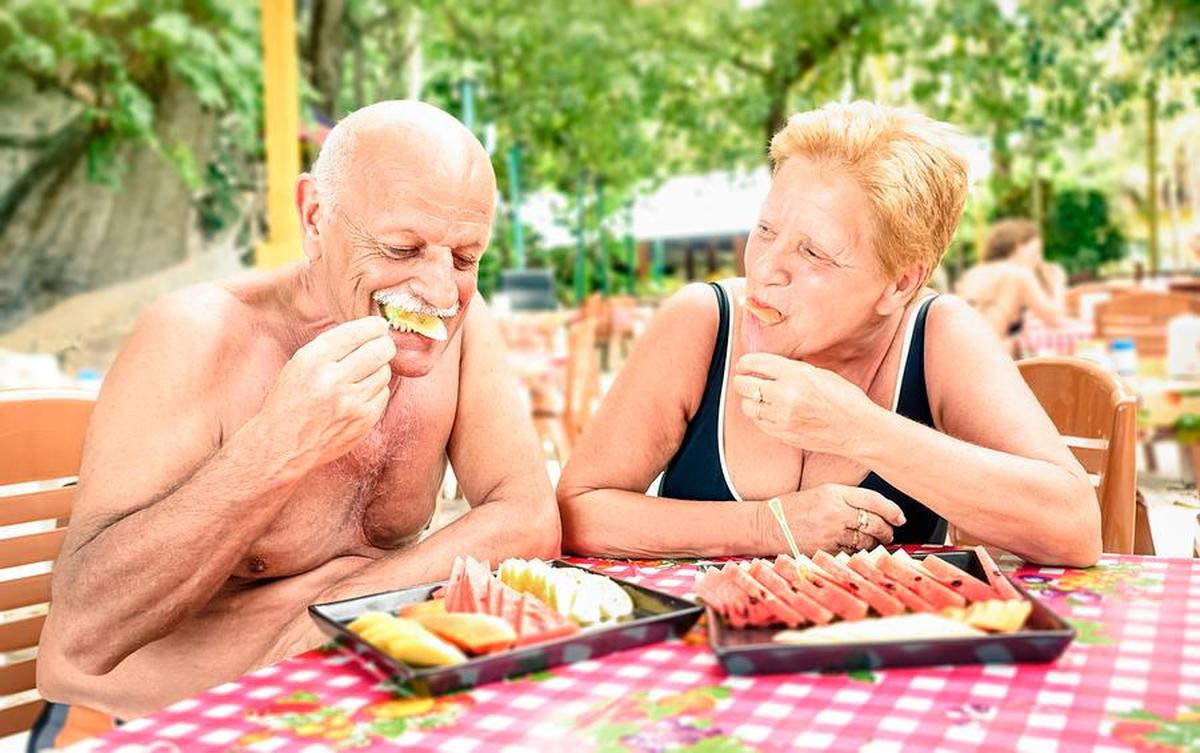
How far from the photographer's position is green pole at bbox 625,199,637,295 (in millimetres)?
17969

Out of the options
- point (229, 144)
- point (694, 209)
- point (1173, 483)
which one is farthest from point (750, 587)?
point (694, 209)

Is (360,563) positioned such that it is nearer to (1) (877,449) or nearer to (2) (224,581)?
(2) (224,581)

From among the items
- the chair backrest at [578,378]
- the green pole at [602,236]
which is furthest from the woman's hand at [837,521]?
the green pole at [602,236]

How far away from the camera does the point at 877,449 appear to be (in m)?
1.80

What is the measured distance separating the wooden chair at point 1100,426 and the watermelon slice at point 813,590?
101 cm

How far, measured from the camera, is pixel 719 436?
218cm

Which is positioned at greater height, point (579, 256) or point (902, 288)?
point (579, 256)

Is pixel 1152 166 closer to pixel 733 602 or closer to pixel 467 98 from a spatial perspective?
pixel 467 98

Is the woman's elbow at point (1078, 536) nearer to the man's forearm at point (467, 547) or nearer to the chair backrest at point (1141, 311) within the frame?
the man's forearm at point (467, 547)

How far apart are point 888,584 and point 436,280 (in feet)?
2.65

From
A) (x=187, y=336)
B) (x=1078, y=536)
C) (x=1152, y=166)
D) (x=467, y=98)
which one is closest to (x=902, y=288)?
(x=1078, y=536)

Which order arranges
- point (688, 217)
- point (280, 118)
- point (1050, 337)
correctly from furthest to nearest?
point (688, 217), point (1050, 337), point (280, 118)

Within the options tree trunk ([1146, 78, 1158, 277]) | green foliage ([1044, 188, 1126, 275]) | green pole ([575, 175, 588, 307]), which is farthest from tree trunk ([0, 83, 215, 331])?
green foliage ([1044, 188, 1126, 275])

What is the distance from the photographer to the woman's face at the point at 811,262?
1.94 m
